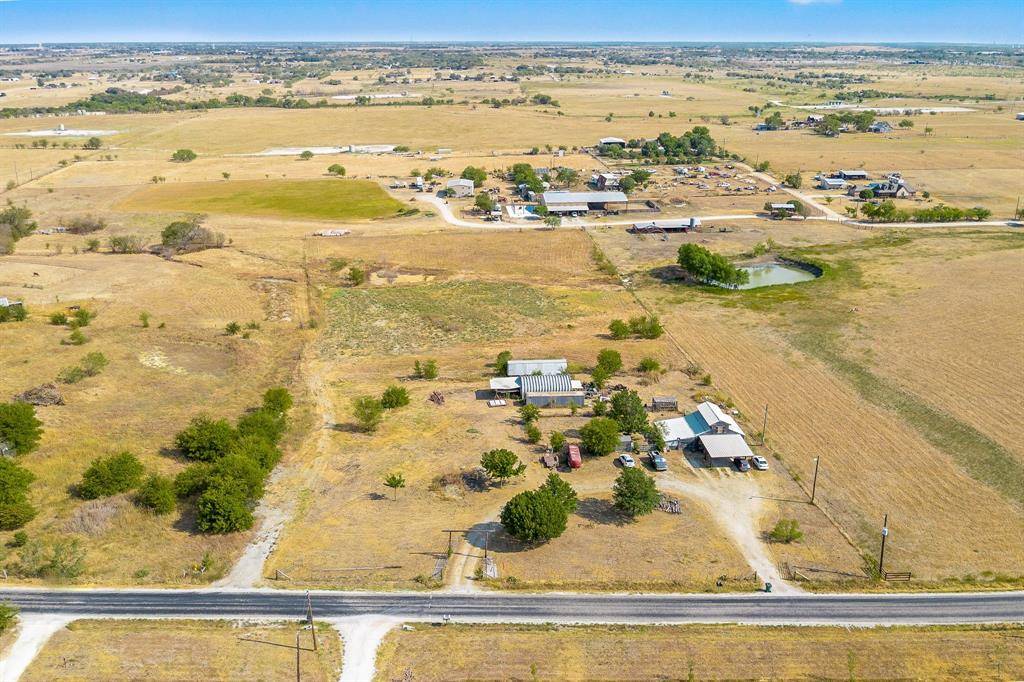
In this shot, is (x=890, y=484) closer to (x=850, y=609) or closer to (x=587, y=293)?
(x=850, y=609)

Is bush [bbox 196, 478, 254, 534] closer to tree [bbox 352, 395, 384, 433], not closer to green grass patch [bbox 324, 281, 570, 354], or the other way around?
tree [bbox 352, 395, 384, 433]

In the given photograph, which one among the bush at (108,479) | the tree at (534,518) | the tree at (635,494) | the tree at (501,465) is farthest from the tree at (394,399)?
the tree at (635,494)

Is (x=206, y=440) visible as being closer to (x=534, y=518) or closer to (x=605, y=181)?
(x=534, y=518)

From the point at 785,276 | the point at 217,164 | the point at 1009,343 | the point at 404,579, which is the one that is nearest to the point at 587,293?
the point at 785,276

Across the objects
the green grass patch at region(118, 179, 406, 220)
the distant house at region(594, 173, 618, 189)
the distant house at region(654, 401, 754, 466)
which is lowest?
the distant house at region(654, 401, 754, 466)

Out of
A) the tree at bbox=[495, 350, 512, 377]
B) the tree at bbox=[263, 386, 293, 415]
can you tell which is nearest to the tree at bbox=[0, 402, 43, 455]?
the tree at bbox=[263, 386, 293, 415]

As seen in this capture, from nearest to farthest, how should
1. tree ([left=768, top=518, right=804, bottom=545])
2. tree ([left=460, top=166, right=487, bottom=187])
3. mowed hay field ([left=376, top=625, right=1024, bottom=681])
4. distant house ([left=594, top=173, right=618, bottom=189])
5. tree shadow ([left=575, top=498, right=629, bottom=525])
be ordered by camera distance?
mowed hay field ([left=376, top=625, right=1024, bottom=681])
tree ([left=768, top=518, right=804, bottom=545])
tree shadow ([left=575, top=498, right=629, bottom=525])
distant house ([left=594, top=173, right=618, bottom=189])
tree ([left=460, top=166, right=487, bottom=187])
